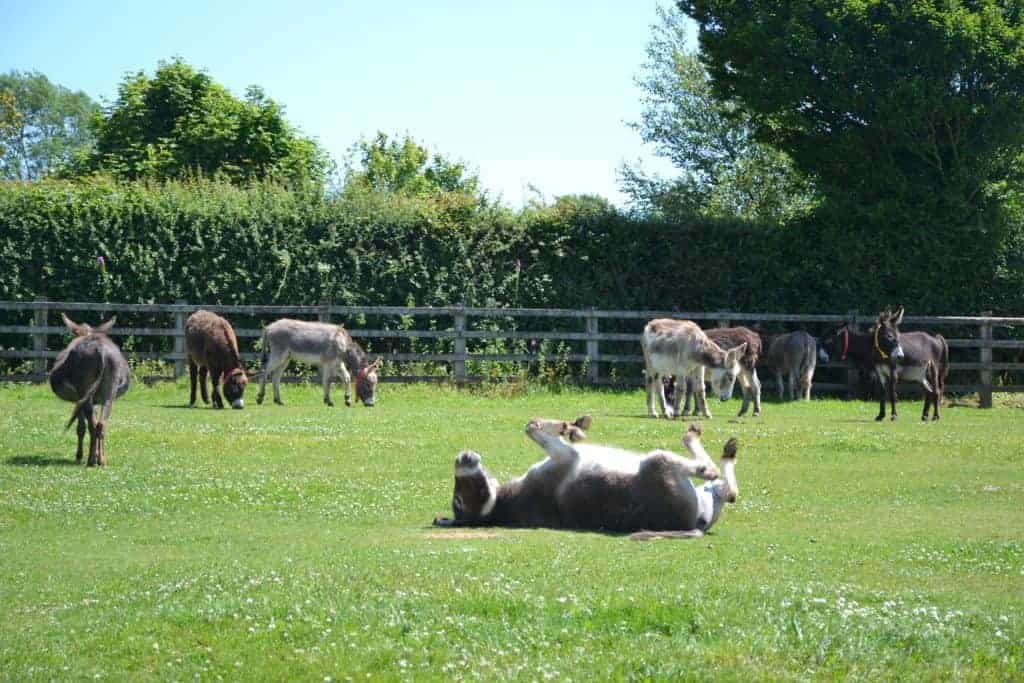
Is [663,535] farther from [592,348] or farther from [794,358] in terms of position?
[794,358]

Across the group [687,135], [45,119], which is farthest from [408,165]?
[45,119]

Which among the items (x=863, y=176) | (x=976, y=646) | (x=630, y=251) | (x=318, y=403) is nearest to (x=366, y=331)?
(x=318, y=403)

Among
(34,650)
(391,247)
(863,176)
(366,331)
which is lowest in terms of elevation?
(34,650)

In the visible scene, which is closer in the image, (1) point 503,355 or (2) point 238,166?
(1) point 503,355

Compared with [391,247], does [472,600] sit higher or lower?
lower

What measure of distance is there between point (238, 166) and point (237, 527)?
112 ft

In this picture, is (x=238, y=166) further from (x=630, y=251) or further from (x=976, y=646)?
(x=976, y=646)

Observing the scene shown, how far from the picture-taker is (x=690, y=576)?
10.0 meters

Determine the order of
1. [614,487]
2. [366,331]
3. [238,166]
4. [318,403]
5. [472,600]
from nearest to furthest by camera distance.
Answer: [472,600] → [614,487] → [318,403] → [366,331] → [238,166]

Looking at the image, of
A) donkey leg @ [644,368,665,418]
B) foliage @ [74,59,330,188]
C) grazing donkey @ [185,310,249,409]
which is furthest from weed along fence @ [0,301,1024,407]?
foliage @ [74,59,330,188]

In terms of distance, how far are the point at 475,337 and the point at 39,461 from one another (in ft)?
45.3

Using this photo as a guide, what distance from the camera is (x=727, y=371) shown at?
25438mm

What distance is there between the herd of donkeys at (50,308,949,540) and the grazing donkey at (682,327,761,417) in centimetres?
3

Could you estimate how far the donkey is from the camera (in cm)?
2577
